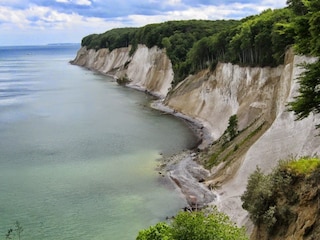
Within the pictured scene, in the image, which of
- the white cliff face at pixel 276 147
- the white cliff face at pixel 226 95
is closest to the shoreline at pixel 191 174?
the white cliff face at pixel 276 147

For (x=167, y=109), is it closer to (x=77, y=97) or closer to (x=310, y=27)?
(x=77, y=97)

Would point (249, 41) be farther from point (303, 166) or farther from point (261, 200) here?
point (261, 200)

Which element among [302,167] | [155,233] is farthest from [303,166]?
[155,233]

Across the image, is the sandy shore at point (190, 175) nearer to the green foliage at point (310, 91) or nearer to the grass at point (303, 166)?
the grass at point (303, 166)

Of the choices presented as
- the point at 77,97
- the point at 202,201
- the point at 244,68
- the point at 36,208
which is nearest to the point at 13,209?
the point at 36,208

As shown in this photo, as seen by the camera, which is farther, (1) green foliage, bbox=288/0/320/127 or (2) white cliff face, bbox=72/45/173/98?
(2) white cliff face, bbox=72/45/173/98

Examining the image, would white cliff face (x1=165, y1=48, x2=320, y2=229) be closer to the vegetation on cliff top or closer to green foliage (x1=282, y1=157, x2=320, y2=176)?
the vegetation on cliff top

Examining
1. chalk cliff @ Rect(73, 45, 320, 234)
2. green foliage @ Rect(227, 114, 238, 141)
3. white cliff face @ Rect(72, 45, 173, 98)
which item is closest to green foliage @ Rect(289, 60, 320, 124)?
chalk cliff @ Rect(73, 45, 320, 234)
